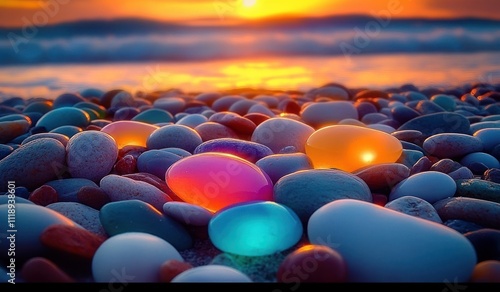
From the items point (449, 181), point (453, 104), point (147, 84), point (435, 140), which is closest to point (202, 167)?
point (449, 181)

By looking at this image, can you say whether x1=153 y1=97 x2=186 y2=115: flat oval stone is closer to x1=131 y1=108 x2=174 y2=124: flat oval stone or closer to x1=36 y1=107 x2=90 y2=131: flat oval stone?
x1=131 y1=108 x2=174 y2=124: flat oval stone

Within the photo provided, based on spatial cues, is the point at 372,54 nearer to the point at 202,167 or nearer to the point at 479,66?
the point at 479,66

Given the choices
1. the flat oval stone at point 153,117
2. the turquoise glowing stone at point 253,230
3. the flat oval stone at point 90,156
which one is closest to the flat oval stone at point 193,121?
the flat oval stone at point 153,117

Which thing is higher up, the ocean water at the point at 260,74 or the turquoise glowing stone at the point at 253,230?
→ the ocean water at the point at 260,74

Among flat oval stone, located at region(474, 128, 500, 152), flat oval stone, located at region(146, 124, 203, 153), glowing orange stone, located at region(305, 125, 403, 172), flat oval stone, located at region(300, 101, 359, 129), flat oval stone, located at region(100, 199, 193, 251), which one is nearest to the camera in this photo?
flat oval stone, located at region(100, 199, 193, 251)

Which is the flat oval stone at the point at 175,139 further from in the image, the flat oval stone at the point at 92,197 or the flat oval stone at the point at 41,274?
the flat oval stone at the point at 41,274

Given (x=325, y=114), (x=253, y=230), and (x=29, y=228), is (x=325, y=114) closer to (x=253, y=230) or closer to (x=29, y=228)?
(x=253, y=230)

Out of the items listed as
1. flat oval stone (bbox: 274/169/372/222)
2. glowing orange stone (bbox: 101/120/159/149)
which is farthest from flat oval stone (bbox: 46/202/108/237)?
glowing orange stone (bbox: 101/120/159/149)
